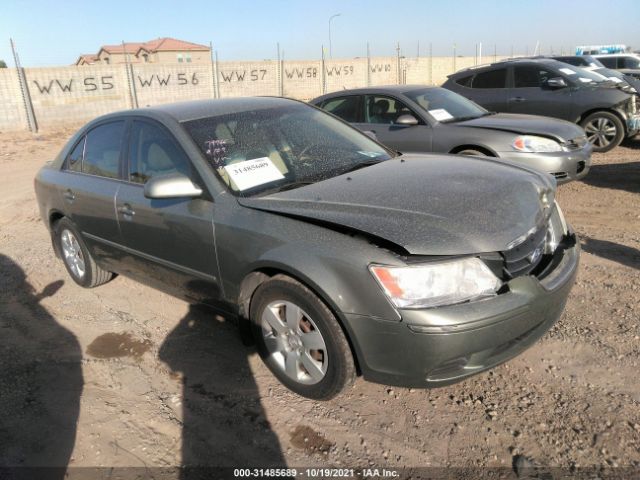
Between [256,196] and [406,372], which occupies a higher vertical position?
[256,196]

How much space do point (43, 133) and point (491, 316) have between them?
18579 millimetres

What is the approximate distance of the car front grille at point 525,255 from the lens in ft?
8.12

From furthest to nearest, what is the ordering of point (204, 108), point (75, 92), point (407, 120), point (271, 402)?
point (75, 92) → point (407, 120) → point (204, 108) → point (271, 402)

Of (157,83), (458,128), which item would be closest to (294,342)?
(458,128)

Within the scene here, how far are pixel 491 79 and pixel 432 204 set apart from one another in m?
7.85

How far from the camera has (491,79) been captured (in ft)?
31.0

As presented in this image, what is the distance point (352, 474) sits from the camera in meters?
2.36

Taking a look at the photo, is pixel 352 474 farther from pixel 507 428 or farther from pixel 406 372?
pixel 507 428

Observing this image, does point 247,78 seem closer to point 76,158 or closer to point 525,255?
point 76,158

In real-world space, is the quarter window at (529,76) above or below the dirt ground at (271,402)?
above

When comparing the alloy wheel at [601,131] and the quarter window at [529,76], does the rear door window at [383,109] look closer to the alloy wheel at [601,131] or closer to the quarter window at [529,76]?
the quarter window at [529,76]

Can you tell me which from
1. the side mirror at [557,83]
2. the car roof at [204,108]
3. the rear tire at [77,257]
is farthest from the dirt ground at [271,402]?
the side mirror at [557,83]

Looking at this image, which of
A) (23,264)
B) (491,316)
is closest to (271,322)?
(491,316)

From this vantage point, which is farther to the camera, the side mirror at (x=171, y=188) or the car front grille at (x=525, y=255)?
the side mirror at (x=171, y=188)
